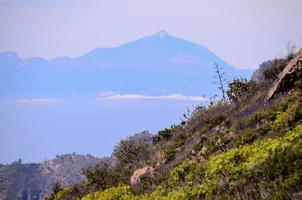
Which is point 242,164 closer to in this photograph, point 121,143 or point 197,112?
point 197,112

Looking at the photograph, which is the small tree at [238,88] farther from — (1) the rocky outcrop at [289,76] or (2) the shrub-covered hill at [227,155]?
(1) the rocky outcrop at [289,76]

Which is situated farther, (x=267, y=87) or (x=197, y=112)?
(x=197, y=112)

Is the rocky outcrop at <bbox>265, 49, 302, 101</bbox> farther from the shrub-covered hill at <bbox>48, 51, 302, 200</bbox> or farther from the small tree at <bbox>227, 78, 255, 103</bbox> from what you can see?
the small tree at <bbox>227, 78, 255, 103</bbox>

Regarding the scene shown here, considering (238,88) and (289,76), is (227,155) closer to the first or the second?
(289,76)

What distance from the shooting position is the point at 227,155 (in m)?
15.1

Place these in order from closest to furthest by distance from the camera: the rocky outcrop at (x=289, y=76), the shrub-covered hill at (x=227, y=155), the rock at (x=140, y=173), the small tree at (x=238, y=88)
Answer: the shrub-covered hill at (x=227, y=155) < the rocky outcrop at (x=289, y=76) < the rock at (x=140, y=173) < the small tree at (x=238, y=88)

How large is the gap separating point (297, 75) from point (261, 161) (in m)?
8.31

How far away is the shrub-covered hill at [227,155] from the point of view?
1180 centimetres

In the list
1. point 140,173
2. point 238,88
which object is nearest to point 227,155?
point 140,173

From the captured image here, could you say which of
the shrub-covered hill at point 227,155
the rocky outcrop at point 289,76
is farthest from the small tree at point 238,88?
the rocky outcrop at point 289,76

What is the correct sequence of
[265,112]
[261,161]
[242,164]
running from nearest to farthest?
[261,161]
[242,164]
[265,112]

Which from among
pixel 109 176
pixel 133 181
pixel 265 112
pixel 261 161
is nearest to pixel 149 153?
pixel 109 176

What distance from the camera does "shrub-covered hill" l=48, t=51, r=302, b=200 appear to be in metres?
11.8

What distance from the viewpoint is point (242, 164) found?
13688mm
